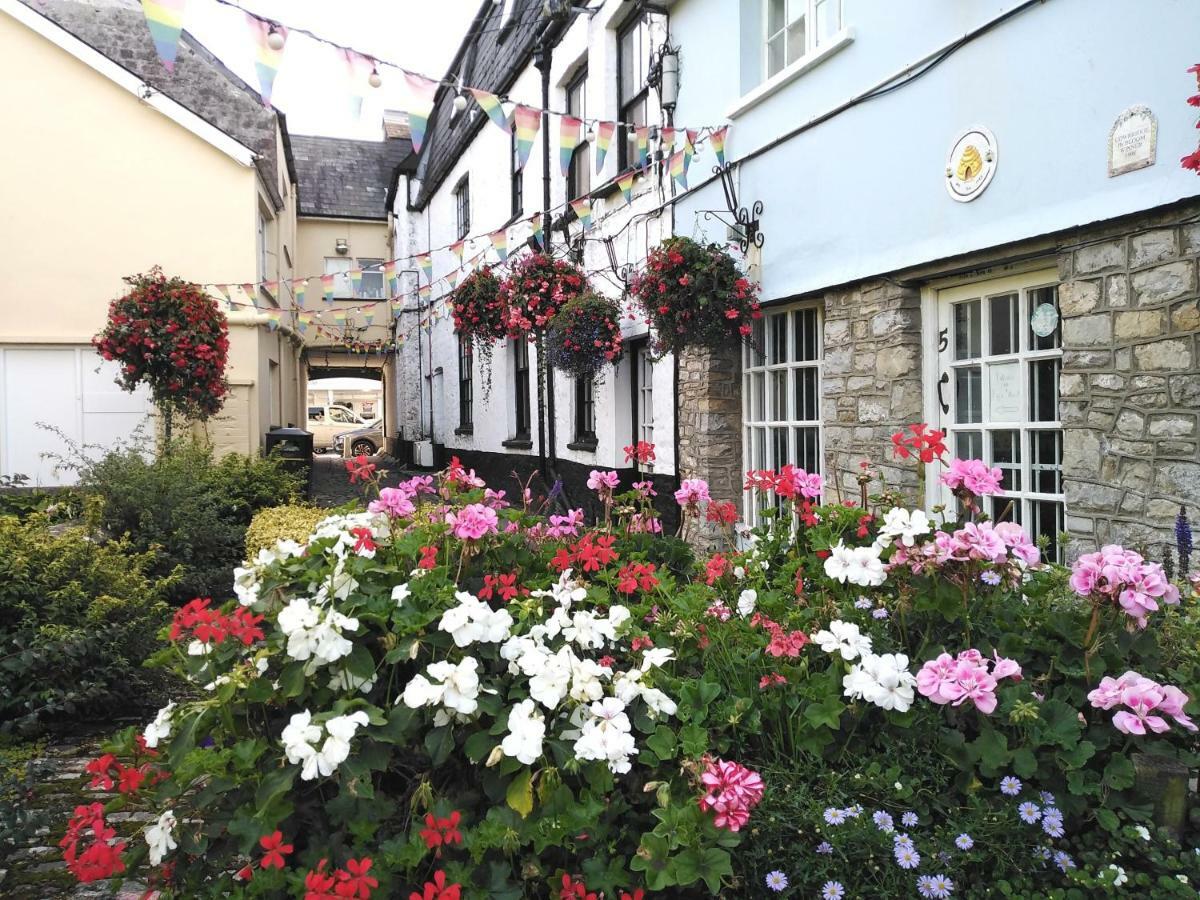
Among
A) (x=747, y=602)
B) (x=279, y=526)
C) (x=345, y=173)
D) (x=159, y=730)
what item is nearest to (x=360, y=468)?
(x=159, y=730)

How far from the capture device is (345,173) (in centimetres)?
2627

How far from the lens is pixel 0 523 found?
4.91 metres

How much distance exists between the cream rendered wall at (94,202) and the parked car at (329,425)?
68.0ft

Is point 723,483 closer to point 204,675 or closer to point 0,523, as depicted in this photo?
point 0,523

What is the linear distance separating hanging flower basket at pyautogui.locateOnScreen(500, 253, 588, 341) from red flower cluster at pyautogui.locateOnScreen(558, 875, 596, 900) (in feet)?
25.3

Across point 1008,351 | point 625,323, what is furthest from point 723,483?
point 1008,351

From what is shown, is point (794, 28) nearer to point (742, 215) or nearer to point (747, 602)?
point (742, 215)

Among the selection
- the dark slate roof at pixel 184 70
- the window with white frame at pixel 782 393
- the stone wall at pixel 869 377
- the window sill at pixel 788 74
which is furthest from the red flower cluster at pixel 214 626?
the dark slate roof at pixel 184 70

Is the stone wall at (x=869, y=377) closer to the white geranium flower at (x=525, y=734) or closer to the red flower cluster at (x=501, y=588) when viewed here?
the red flower cluster at (x=501, y=588)

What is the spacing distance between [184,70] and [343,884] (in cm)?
1655

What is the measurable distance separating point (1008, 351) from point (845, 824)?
349cm

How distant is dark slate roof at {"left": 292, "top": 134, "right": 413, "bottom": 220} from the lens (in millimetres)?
25094

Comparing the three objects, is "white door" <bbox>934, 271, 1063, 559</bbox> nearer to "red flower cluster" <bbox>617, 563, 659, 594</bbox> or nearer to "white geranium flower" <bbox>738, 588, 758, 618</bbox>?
"white geranium flower" <bbox>738, 588, 758, 618</bbox>

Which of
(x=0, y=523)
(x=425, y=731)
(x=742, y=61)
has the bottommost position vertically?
(x=425, y=731)
